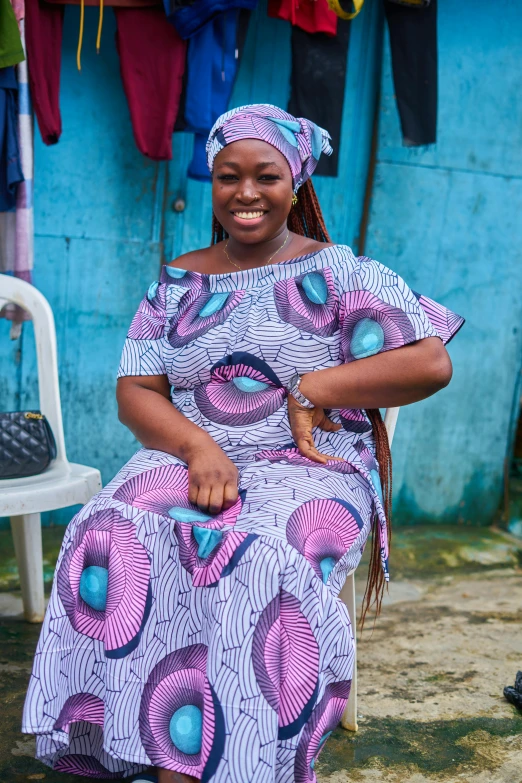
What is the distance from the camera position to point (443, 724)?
254cm

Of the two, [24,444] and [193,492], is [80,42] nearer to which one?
[24,444]

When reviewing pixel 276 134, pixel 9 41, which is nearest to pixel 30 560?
pixel 276 134

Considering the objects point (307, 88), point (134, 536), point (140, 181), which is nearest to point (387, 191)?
point (307, 88)

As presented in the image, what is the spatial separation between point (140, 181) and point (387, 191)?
1158mm

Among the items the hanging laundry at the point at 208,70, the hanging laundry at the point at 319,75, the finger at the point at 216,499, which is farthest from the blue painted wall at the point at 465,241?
the finger at the point at 216,499

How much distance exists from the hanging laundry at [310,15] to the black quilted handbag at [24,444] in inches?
77.0

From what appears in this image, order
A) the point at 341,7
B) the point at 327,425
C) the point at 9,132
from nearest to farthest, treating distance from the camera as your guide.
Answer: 1. the point at 327,425
2. the point at 9,132
3. the point at 341,7

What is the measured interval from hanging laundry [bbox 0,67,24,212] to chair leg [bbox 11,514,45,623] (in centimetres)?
124

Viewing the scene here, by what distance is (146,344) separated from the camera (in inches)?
95.7

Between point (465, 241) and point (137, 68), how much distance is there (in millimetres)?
Answer: 1759

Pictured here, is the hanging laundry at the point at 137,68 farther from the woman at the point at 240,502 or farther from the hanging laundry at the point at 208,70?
the woman at the point at 240,502

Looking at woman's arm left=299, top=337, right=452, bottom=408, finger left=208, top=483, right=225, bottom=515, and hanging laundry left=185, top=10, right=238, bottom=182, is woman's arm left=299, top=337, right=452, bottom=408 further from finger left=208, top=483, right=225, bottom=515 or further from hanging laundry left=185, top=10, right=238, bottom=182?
hanging laundry left=185, top=10, right=238, bottom=182

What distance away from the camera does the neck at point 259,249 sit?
2.52m

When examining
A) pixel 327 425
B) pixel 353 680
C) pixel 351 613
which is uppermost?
pixel 327 425
